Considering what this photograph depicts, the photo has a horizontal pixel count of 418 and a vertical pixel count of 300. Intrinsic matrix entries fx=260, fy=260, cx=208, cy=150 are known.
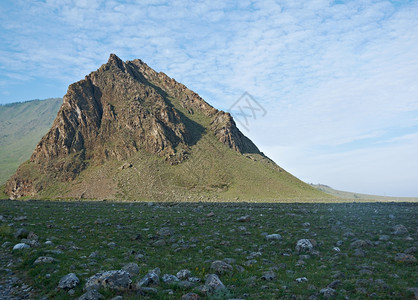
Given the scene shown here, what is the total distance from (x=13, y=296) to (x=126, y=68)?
153493 millimetres

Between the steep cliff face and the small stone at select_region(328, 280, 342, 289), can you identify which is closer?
the small stone at select_region(328, 280, 342, 289)

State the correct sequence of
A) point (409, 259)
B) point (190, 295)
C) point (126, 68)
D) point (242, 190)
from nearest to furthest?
point (190, 295) → point (409, 259) → point (242, 190) → point (126, 68)

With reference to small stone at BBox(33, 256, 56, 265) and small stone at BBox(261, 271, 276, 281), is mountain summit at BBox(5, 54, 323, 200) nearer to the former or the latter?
small stone at BBox(33, 256, 56, 265)

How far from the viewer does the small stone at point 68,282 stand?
29.9 ft

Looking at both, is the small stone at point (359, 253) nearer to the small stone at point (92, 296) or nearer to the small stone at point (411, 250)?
the small stone at point (411, 250)

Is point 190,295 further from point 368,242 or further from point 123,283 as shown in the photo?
point 368,242

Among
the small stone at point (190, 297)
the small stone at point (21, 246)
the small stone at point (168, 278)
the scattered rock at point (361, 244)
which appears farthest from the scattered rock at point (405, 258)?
the small stone at point (21, 246)

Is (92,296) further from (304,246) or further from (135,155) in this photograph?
(135,155)

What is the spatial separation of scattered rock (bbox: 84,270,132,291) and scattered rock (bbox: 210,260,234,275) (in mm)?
3639

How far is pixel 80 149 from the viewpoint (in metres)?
119

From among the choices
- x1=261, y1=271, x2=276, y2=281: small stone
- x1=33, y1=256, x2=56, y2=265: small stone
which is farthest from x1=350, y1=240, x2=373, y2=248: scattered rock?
x1=33, y1=256, x2=56, y2=265: small stone

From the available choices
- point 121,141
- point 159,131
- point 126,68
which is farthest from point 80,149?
point 126,68

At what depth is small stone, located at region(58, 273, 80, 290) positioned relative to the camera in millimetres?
9119

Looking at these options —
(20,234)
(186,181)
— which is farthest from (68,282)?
(186,181)
